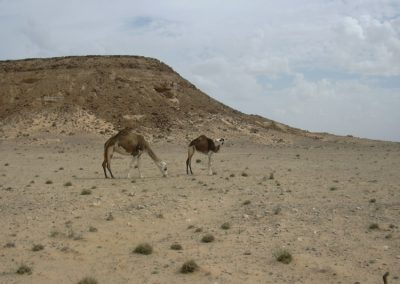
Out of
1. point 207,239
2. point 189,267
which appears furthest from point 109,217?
point 189,267

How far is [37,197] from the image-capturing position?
1731cm

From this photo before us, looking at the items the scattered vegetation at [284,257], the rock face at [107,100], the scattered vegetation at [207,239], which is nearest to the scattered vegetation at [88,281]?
the scattered vegetation at [207,239]

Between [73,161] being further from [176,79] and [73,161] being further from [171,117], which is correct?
[176,79]

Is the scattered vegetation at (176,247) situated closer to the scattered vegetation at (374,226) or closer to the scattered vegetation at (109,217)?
→ the scattered vegetation at (109,217)

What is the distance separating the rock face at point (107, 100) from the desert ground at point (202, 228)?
30.6m

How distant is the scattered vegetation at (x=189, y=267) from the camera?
32.9ft

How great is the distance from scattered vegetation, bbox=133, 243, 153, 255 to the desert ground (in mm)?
112

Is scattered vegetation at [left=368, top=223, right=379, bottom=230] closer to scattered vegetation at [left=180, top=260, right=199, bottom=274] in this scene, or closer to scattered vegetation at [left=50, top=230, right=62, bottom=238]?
scattered vegetation at [left=180, top=260, right=199, bottom=274]

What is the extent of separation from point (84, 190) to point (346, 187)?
30.0 feet

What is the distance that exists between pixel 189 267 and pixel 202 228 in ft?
9.91

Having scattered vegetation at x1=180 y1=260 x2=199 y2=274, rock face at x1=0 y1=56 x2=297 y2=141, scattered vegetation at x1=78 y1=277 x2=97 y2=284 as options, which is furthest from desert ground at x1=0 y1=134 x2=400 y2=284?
rock face at x1=0 y1=56 x2=297 y2=141

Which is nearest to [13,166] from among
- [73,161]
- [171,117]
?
[73,161]

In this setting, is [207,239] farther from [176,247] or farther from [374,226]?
[374,226]

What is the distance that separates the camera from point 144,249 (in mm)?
11117
